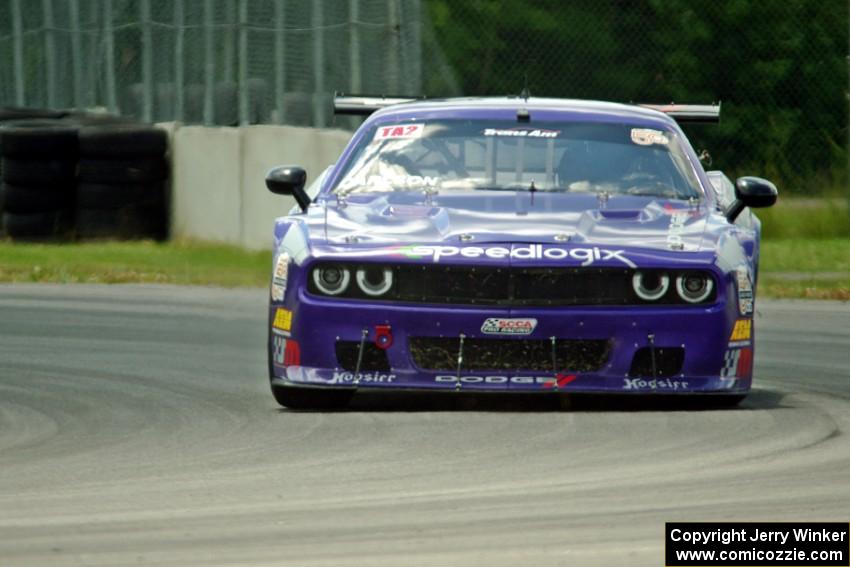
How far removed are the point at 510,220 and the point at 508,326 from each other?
53 cm

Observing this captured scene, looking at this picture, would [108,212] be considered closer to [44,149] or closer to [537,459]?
[44,149]

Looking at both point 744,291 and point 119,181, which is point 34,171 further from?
point 744,291

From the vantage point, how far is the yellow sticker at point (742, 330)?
8227 millimetres

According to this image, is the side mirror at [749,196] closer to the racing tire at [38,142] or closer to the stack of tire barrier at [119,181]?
the stack of tire barrier at [119,181]

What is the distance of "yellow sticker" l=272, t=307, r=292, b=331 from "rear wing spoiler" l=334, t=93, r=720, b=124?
214cm

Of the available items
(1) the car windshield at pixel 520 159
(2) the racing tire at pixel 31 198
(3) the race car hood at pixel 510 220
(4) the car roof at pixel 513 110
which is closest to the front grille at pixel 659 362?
(3) the race car hood at pixel 510 220

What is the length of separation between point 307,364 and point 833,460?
216 centimetres

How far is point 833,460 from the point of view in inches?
280

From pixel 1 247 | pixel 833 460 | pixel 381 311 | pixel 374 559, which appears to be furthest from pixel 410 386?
pixel 1 247

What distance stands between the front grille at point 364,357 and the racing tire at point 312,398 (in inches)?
9.4

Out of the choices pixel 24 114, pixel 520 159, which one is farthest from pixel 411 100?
pixel 24 114

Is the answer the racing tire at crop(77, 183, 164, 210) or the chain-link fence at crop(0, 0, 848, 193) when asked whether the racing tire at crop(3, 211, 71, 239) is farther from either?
the chain-link fence at crop(0, 0, 848, 193)

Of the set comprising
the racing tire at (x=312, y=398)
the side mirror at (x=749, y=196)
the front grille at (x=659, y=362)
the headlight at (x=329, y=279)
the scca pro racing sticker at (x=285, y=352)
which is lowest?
the racing tire at (x=312, y=398)

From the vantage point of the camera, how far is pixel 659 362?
810 cm
